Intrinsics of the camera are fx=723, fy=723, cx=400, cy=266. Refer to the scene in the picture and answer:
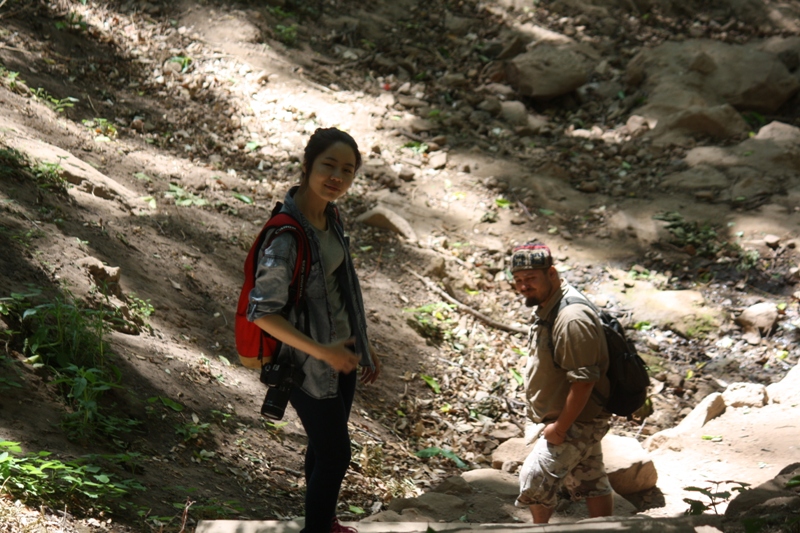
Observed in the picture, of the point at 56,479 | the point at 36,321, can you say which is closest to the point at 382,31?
the point at 36,321

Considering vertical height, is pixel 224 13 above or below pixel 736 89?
below

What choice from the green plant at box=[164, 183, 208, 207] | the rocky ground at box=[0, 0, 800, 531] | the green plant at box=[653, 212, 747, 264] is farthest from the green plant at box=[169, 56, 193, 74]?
the green plant at box=[653, 212, 747, 264]

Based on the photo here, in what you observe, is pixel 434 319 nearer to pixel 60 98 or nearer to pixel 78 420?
pixel 78 420

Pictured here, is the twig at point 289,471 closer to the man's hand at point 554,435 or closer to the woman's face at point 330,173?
the man's hand at point 554,435

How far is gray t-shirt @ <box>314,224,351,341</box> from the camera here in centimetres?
330

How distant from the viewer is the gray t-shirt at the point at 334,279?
130 inches

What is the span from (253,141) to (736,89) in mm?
7679

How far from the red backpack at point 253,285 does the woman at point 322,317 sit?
40 millimetres

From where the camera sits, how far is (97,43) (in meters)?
9.67

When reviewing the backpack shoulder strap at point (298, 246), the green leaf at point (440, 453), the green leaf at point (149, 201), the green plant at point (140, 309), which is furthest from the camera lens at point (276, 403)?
the green leaf at point (149, 201)

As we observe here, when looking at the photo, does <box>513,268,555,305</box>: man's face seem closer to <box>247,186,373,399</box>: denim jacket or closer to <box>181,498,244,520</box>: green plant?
<box>247,186,373,399</box>: denim jacket

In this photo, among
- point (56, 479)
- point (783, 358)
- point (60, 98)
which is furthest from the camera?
point (60, 98)

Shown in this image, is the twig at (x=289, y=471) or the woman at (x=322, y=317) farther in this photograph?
the twig at (x=289, y=471)

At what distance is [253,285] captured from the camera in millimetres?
3217
